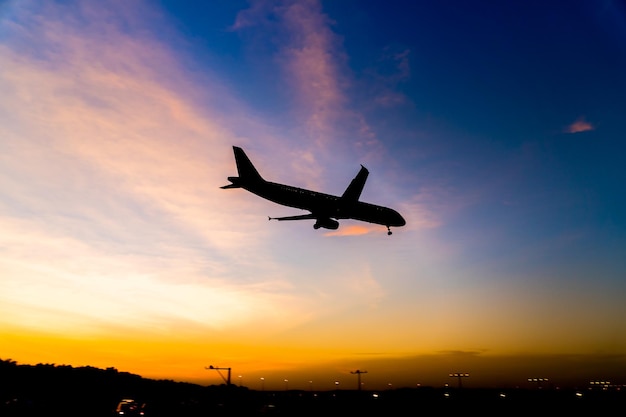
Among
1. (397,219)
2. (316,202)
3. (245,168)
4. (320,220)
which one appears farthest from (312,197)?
(397,219)

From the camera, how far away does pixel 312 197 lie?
175 ft

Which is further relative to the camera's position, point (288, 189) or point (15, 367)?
point (15, 367)

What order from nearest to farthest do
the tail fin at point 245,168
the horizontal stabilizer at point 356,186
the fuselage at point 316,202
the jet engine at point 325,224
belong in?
the tail fin at point 245,168 → the fuselage at point 316,202 → the horizontal stabilizer at point 356,186 → the jet engine at point 325,224

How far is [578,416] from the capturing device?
2104 inches

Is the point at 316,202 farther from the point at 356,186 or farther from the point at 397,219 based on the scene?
the point at 397,219

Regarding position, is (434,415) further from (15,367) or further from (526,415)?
(15,367)

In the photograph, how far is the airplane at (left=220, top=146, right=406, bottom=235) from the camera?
5102cm

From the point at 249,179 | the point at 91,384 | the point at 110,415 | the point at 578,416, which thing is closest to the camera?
the point at 110,415

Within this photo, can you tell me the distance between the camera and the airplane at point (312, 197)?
51016 millimetres

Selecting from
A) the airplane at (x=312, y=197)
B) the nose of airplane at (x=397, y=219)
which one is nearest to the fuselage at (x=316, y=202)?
the airplane at (x=312, y=197)

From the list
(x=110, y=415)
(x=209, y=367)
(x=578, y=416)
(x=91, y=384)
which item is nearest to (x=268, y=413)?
(x=110, y=415)

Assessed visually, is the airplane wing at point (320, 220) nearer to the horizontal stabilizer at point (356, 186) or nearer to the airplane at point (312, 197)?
the airplane at point (312, 197)

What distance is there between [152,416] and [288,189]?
27.8 m

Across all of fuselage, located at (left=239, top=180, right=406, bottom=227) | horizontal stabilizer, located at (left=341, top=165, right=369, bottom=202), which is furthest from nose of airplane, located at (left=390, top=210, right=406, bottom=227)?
horizontal stabilizer, located at (left=341, top=165, right=369, bottom=202)
